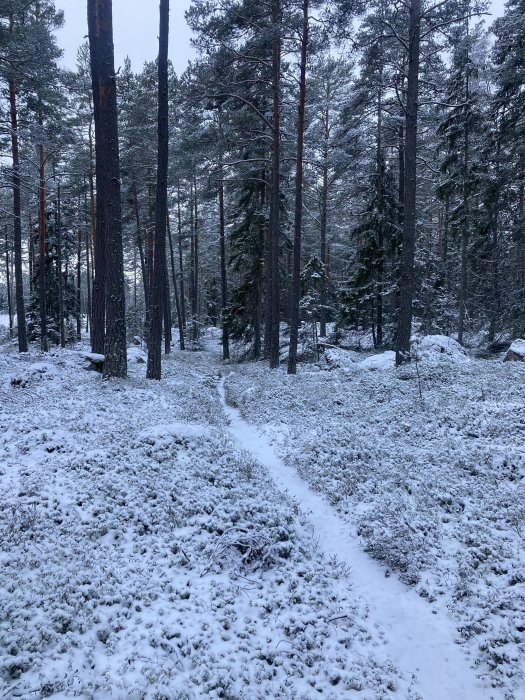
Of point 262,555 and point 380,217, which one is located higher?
point 380,217

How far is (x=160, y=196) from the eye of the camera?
1316 centimetres

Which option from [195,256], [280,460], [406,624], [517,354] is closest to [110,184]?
[280,460]

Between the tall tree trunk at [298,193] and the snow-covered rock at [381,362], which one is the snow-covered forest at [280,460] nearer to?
the tall tree trunk at [298,193]

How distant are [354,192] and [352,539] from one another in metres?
22.1

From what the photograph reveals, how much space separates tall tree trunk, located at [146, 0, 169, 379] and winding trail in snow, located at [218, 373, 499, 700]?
27.8ft

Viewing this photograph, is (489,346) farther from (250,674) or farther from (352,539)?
(250,674)

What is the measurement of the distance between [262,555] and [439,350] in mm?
13335

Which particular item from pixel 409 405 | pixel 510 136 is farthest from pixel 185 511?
pixel 510 136

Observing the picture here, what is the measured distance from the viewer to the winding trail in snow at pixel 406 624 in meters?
3.86

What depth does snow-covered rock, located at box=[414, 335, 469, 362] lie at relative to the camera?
1534cm

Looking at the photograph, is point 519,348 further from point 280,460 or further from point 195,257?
point 195,257

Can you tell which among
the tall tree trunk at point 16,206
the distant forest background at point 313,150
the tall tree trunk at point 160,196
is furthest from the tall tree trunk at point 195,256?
the tall tree trunk at point 160,196

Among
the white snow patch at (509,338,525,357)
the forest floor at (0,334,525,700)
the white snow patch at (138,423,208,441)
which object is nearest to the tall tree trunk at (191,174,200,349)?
the white snow patch at (509,338,525,357)

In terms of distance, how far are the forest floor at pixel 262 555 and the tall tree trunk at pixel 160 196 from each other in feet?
13.4
